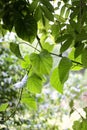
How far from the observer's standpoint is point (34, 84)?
57 cm

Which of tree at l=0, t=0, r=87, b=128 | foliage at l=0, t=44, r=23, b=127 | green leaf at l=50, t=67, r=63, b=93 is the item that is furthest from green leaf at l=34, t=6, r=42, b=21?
foliage at l=0, t=44, r=23, b=127

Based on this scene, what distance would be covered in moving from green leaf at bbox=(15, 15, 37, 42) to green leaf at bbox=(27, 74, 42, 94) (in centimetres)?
7

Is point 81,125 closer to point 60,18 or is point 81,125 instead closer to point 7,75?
point 60,18

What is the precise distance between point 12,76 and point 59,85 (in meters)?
Answer: 1.92

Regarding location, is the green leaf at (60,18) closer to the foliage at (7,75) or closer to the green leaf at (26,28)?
the green leaf at (26,28)

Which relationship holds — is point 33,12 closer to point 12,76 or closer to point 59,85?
point 59,85

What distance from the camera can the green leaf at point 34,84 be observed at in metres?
0.56

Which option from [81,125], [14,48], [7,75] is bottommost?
[81,125]

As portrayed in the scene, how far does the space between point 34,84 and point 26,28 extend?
10cm

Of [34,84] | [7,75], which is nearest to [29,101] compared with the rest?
[34,84]

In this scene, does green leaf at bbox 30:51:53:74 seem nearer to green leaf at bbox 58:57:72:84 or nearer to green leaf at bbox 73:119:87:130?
green leaf at bbox 58:57:72:84

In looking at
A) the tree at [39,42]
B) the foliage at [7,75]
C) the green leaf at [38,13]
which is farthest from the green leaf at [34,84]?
the foliage at [7,75]

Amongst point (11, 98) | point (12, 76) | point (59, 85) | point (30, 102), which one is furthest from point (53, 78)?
point (12, 76)

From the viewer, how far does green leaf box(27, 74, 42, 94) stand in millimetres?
565
